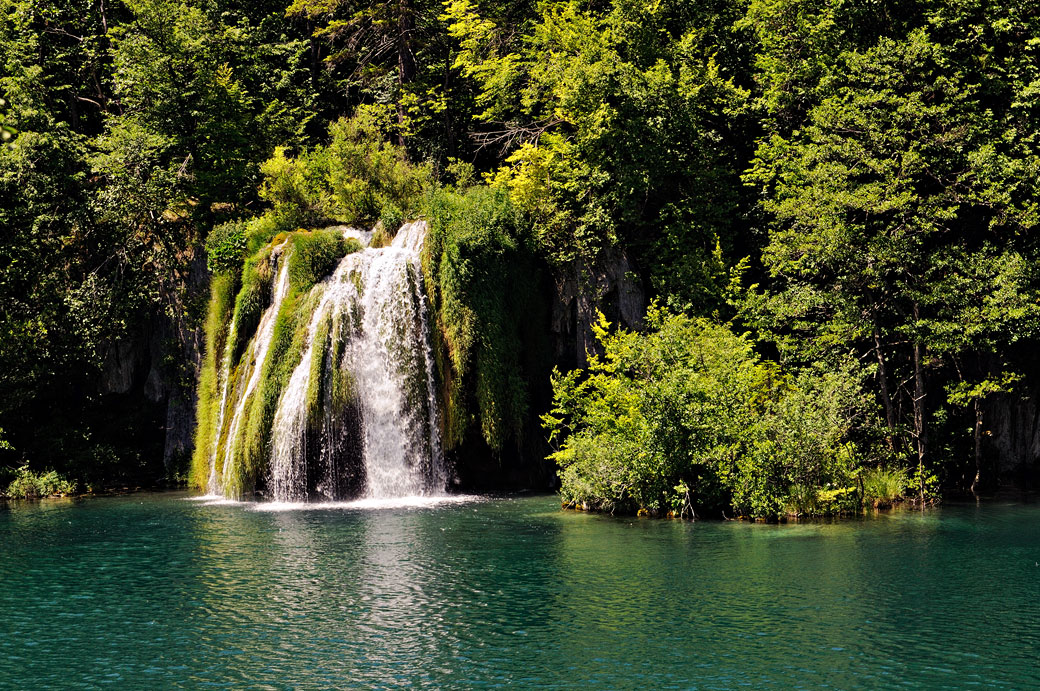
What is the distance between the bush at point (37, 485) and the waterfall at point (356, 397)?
15.8ft

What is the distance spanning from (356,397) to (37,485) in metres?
10.2

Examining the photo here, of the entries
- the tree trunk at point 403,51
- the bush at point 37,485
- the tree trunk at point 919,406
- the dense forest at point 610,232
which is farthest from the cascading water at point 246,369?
the tree trunk at point 919,406

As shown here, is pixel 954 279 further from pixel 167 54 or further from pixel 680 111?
pixel 167 54

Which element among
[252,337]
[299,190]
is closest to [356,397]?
[252,337]

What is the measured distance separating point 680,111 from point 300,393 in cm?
1338

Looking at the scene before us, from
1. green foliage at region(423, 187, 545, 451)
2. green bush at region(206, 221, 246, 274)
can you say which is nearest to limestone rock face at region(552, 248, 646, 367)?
green foliage at region(423, 187, 545, 451)

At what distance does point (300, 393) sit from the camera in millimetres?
26750

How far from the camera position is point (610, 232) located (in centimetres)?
2959

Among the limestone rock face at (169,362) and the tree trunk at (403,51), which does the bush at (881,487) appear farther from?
the tree trunk at (403,51)

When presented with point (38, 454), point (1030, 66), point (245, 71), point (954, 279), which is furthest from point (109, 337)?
point (1030, 66)

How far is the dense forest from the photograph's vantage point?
24734mm

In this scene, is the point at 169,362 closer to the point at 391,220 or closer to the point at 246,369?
the point at 246,369

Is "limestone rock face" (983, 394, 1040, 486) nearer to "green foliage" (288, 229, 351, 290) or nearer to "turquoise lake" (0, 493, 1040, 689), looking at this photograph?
"turquoise lake" (0, 493, 1040, 689)

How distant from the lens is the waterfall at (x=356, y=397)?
→ 26375mm
